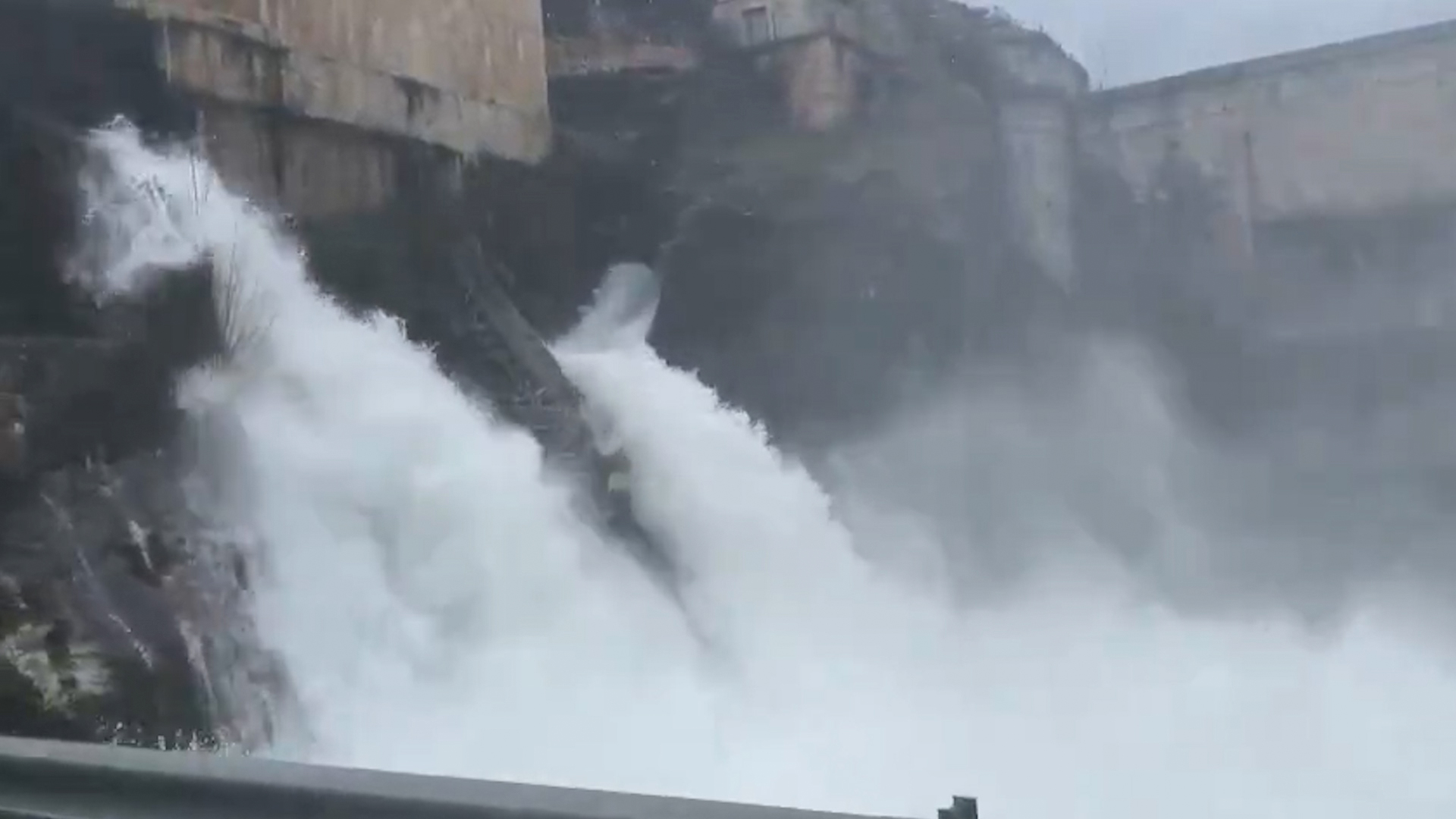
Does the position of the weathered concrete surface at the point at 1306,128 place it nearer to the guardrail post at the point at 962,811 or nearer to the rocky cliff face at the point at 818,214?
the rocky cliff face at the point at 818,214

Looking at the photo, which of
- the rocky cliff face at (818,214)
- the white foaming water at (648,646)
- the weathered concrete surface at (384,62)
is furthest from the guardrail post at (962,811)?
the rocky cliff face at (818,214)

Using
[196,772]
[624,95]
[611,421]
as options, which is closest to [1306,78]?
[624,95]

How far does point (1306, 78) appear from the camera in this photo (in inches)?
872

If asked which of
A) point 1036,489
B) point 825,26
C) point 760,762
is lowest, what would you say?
point 760,762

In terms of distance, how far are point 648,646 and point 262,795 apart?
797cm

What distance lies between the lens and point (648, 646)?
30.8ft

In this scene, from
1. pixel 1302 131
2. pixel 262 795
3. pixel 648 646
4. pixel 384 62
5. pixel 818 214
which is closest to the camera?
pixel 262 795

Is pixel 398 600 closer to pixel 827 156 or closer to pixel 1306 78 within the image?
pixel 827 156

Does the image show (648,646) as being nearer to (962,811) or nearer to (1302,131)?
(962,811)

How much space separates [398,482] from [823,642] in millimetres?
3251

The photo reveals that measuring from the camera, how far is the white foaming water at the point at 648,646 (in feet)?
24.1

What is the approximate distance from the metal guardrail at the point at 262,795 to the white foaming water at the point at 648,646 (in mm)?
5188

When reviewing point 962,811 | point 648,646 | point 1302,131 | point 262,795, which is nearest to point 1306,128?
point 1302,131

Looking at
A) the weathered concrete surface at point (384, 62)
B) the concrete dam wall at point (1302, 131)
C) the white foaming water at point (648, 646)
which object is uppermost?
the concrete dam wall at point (1302, 131)
